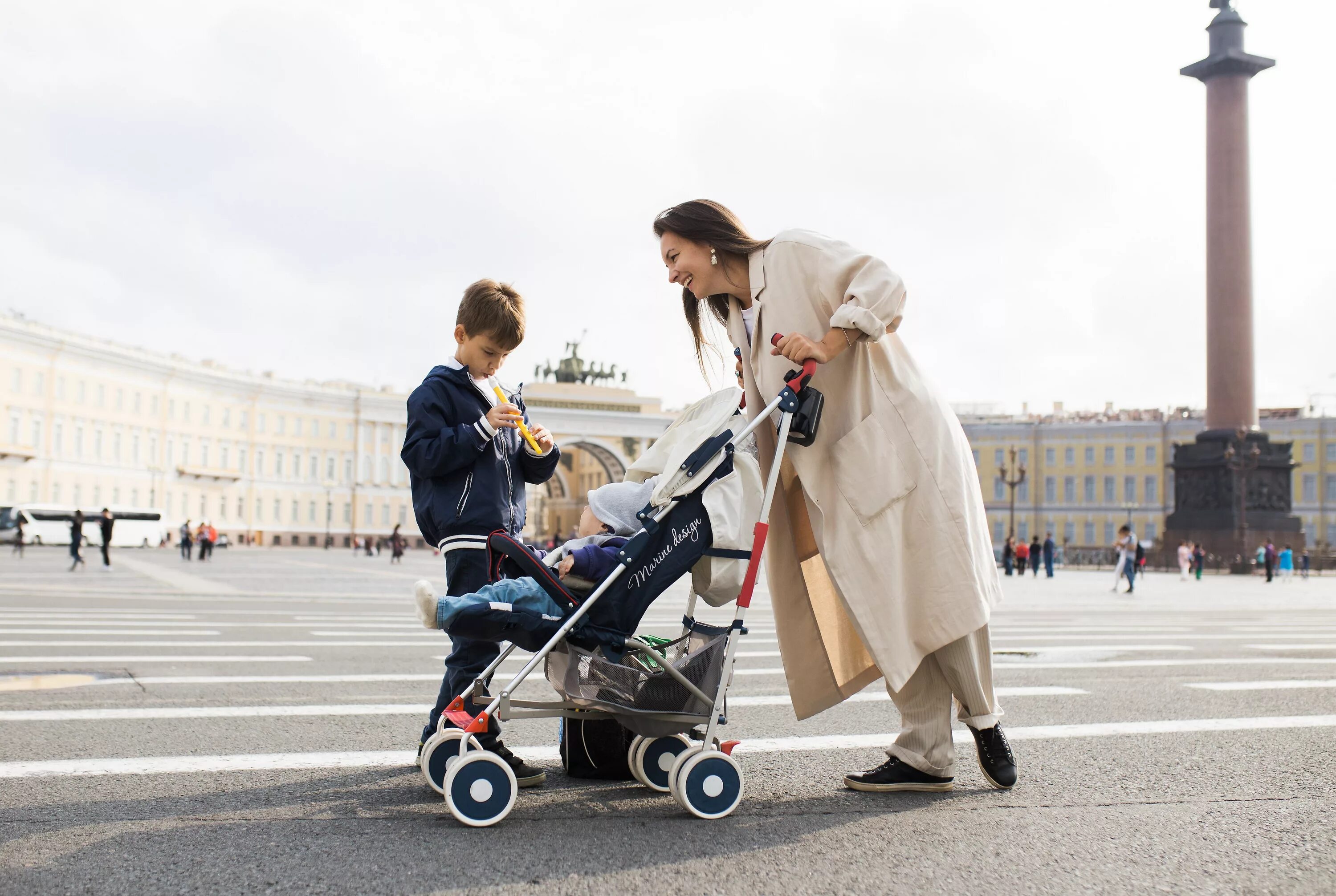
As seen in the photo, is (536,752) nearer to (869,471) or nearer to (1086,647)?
(869,471)

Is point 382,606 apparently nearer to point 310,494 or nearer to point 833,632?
point 833,632

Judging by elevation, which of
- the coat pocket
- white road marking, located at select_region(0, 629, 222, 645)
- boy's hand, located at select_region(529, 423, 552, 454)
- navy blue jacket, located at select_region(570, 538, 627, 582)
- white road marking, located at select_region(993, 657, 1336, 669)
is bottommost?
white road marking, located at select_region(0, 629, 222, 645)

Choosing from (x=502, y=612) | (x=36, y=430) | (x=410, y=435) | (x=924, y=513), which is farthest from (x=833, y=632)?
(x=36, y=430)

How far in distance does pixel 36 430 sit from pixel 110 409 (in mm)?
5220

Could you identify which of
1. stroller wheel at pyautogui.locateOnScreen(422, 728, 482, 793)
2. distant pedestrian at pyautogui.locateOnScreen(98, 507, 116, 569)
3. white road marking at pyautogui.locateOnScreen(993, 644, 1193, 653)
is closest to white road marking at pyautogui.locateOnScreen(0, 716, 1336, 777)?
stroller wheel at pyautogui.locateOnScreen(422, 728, 482, 793)

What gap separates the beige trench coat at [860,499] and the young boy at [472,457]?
78cm

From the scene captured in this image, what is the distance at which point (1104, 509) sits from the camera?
267 feet

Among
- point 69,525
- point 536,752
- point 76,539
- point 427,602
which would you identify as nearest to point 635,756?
point 536,752

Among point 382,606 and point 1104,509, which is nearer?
point 382,606

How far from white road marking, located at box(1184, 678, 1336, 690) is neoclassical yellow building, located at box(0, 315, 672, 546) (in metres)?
51.6

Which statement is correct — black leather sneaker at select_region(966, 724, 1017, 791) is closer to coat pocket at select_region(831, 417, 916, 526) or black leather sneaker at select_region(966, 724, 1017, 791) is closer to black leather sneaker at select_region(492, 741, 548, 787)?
coat pocket at select_region(831, 417, 916, 526)

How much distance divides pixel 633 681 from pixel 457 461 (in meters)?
0.91

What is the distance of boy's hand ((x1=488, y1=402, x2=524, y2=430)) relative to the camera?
3.50 m

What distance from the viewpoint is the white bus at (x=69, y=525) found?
51.3 metres
